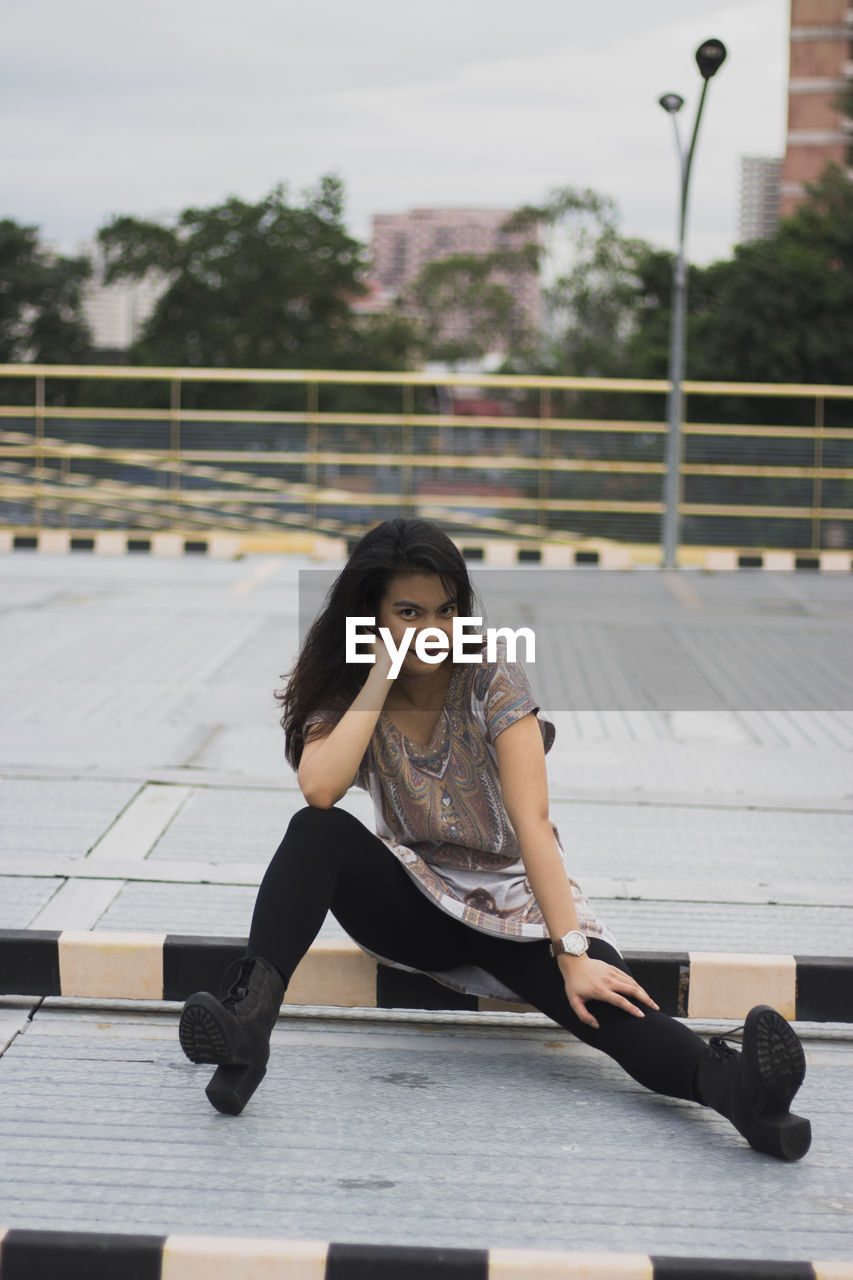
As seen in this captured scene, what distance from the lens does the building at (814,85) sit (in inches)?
2283

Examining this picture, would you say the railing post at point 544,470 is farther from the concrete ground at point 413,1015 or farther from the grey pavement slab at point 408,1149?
the grey pavement slab at point 408,1149

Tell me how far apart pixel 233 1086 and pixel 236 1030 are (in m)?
0.14

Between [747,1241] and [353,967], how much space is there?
1.06m

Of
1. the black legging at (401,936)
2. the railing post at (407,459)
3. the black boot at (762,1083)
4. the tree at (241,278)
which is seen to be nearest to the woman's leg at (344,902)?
the black legging at (401,936)

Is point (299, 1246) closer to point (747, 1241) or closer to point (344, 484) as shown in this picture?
point (747, 1241)

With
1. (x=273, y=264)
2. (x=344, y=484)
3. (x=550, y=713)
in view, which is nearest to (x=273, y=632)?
(x=550, y=713)

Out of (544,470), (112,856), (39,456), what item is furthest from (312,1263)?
(39,456)

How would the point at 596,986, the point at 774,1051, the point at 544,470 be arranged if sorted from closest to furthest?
the point at 774,1051
the point at 596,986
the point at 544,470

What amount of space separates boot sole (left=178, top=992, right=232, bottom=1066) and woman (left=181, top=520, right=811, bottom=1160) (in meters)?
0.01

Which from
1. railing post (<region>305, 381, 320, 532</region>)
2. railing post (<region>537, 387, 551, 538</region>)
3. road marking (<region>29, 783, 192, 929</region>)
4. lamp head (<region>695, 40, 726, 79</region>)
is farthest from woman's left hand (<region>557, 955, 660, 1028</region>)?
railing post (<region>537, 387, 551, 538</region>)

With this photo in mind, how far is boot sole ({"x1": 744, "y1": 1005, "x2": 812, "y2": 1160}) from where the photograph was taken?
2387 mm

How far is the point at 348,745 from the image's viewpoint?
2.84m

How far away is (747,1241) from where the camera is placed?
7.39 feet

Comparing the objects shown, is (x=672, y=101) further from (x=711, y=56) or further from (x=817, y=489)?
(x=817, y=489)
